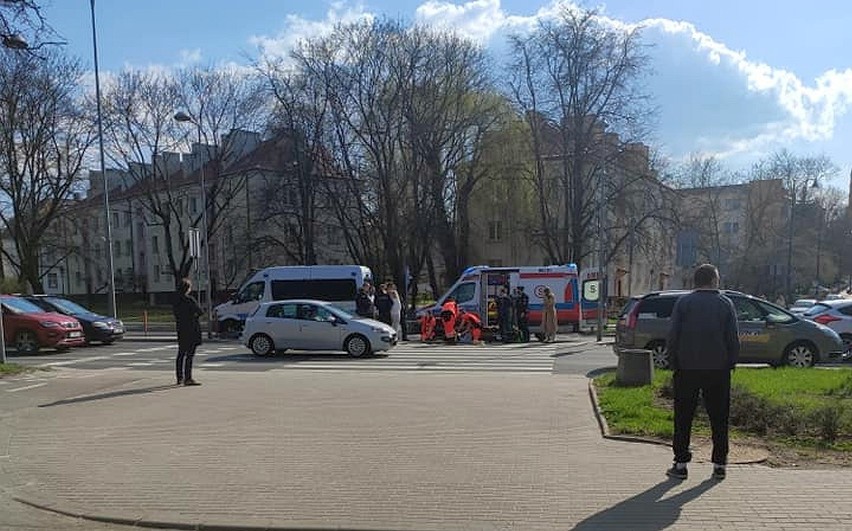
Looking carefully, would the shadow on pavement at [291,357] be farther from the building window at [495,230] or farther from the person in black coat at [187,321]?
the building window at [495,230]

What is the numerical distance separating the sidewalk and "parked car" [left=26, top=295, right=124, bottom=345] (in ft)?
45.7

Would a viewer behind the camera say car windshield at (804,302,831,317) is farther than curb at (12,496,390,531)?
Yes

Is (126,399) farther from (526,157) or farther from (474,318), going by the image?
(526,157)

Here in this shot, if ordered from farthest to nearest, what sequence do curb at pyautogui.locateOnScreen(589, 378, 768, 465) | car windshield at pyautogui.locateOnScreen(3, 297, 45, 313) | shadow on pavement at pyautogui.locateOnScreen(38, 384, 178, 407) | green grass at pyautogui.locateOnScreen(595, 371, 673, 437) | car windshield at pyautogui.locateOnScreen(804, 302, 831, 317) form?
1. car windshield at pyautogui.locateOnScreen(3, 297, 45, 313)
2. car windshield at pyautogui.locateOnScreen(804, 302, 831, 317)
3. shadow on pavement at pyautogui.locateOnScreen(38, 384, 178, 407)
4. green grass at pyautogui.locateOnScreen(595, 371, 673, 437)
5. curb at pyautogui.locateOnScreen(589, 378, 768, 465)

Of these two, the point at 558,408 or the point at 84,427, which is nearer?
the point at 84,427

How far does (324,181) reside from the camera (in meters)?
40.5

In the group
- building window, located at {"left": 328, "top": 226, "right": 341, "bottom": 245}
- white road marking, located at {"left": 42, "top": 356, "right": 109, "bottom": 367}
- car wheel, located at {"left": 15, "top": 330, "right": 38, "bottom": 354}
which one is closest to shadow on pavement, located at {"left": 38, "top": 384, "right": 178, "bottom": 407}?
white road marking, located at {"left": 42, "top": 356, "right": 109, "bottom": 367}

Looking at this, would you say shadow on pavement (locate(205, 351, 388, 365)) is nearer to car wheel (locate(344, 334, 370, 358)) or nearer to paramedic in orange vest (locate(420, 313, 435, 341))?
car wheel (locate(344, 334, 370, 358))

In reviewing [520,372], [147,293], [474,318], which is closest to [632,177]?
[474,318]

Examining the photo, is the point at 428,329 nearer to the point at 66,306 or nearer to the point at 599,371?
the point at 599,371

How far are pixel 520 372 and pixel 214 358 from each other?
8.64 metres

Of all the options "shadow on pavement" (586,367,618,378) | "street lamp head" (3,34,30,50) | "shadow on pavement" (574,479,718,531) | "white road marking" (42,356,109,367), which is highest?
"street lamp head" (3,34,30,50)

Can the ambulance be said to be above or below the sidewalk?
above

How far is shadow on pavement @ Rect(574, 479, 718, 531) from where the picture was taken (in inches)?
188
